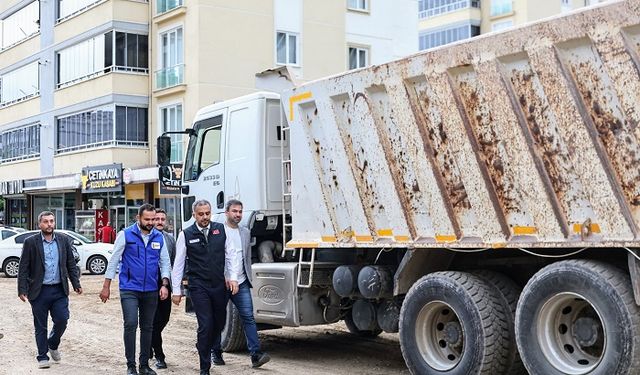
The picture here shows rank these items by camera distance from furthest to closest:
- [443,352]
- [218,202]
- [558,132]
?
[218,202], [443,352], [558,132]

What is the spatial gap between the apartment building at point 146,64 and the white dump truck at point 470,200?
22162 mm

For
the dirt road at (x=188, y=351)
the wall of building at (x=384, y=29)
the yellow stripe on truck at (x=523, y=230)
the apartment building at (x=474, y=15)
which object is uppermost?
the apartment building at (x=474, y=15)

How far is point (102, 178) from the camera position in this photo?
34094 mm

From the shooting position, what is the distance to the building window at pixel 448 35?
54.7 m

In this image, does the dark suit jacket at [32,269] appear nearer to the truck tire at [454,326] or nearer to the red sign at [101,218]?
the truck tire at [454,326]

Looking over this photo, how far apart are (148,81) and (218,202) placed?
24342mm

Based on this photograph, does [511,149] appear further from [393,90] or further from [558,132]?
[393,90]

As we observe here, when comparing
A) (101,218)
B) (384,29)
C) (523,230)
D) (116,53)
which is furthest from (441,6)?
(523,230)

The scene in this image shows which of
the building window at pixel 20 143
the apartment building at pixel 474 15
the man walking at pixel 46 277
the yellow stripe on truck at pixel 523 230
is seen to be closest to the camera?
the yellow stripe on truck at pixel 523 230

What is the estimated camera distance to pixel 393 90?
8.27 meters

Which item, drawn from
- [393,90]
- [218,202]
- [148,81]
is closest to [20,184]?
[148,81]

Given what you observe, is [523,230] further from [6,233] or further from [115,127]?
[115,127]

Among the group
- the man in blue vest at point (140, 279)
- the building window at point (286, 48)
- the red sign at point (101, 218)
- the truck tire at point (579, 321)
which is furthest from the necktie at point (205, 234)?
the red sign at point (101, 218)

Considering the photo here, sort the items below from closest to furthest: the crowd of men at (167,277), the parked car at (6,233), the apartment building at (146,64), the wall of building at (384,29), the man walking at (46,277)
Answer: the crowd of men at (167,277) < the man walking at (46,277) < the parked car at (6,233) < the apartment building at (146,64) < the wall of building at (384,29)
